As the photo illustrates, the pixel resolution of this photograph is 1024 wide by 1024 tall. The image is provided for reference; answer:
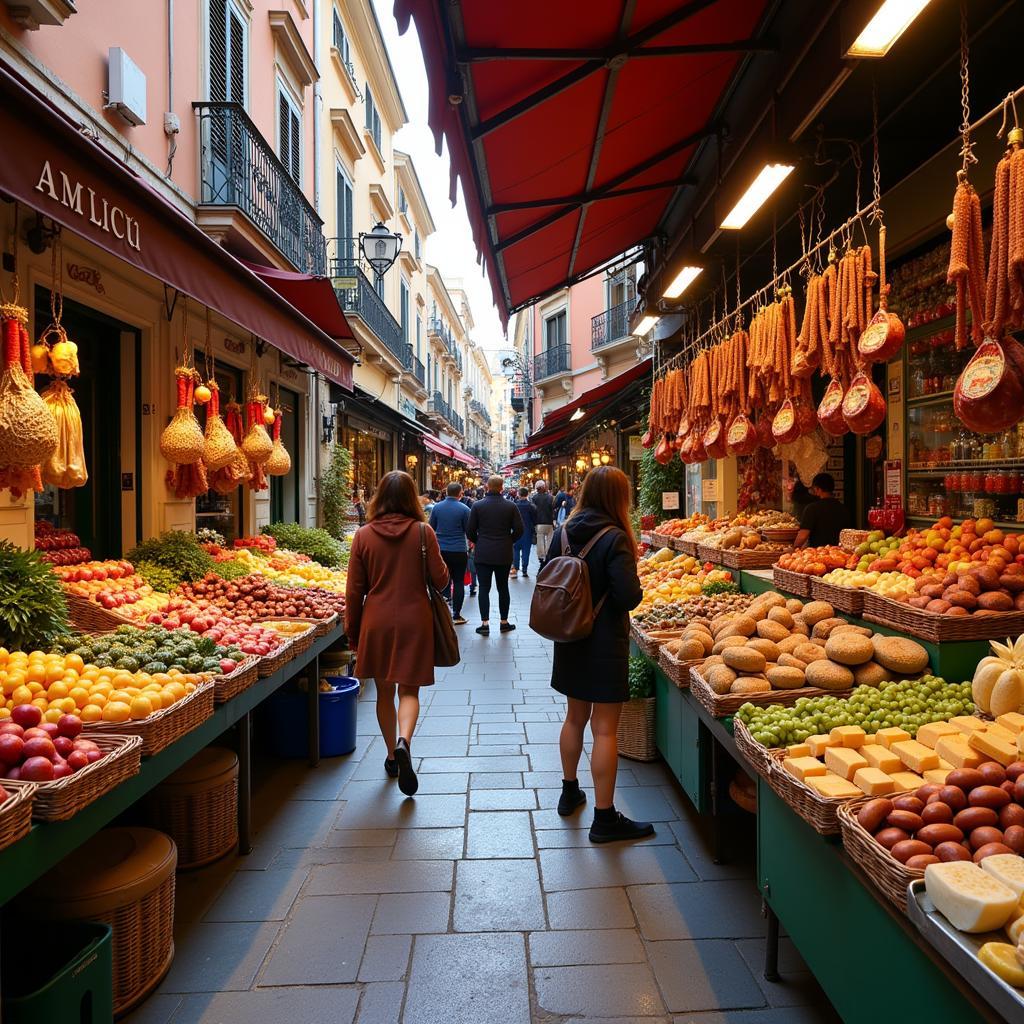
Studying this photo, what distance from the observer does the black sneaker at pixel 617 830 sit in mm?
4004

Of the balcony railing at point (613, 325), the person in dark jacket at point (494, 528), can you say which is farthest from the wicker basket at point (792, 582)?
→ the balcony railing at point (613, 325)

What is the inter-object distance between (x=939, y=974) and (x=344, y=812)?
3377 millimetres

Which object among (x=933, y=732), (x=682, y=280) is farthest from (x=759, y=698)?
(x=682, y=280)

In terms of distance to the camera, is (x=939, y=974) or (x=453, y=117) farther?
(x=453, y=117)

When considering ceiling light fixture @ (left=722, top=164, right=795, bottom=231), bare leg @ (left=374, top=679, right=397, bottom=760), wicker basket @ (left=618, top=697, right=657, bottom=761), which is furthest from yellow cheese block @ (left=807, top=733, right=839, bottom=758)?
ceiling light fixture @ (left=722, top=164, right=795, bottom=231)

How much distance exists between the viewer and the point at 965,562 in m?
3.86

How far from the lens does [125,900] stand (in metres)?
2.64

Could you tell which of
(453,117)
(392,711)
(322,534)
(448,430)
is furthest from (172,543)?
(448,430)

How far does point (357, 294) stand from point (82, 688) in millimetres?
12401

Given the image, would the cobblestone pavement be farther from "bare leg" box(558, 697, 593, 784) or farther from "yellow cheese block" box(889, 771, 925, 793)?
"yellow cheese block" box(889, 771, 925, 793)

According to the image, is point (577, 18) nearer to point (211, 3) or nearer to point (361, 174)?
point (211, 3)

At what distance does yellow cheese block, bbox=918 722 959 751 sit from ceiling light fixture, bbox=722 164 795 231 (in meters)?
3.38

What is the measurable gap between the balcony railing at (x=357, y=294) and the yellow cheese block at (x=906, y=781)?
1151 centimetres

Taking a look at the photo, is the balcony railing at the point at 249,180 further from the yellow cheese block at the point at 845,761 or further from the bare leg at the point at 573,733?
the yellow cheese block at the point at 845,761
